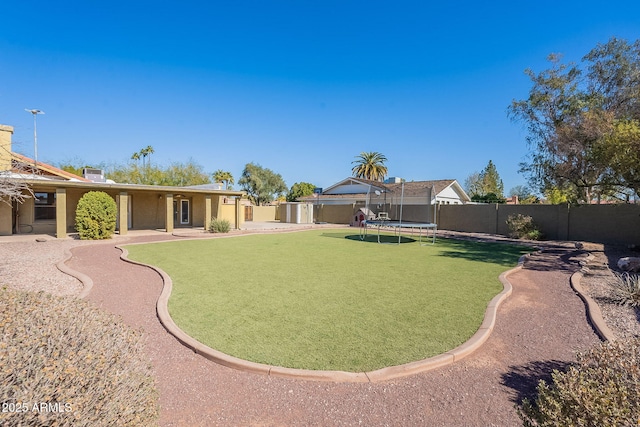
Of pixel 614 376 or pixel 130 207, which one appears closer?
pixel 614 376

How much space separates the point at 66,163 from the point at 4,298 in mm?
40127

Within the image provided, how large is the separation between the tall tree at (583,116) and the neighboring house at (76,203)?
17.5 meters

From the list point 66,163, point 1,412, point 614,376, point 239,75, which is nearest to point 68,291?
point 1,412

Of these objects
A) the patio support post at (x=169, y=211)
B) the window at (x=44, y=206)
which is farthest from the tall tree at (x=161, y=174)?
the patio support post at (x=169, y=211)

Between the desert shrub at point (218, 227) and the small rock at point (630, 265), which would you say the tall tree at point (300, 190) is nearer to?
the desert shrub at point (218, 227)

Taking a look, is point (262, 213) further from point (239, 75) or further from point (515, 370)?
point (515, 370)

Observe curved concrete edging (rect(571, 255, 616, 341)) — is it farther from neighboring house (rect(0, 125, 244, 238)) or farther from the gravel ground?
neighboring house (rect(0, 125, 244, 238))

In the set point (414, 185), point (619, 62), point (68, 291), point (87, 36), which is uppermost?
point (87, 36)

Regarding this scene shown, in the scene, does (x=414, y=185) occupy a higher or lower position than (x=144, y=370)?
higher

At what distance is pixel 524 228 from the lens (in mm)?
17375

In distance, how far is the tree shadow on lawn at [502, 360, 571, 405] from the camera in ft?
10.2

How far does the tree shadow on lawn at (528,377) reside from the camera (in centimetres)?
311

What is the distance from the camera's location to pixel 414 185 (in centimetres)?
3186

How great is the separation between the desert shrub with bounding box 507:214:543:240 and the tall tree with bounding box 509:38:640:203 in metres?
2.22
